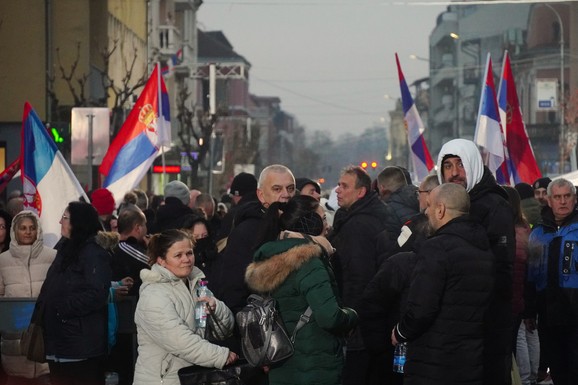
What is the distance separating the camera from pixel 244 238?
8.84 metres

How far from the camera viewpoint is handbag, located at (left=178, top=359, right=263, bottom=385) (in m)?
7.86

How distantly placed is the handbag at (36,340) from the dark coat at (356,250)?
211cm

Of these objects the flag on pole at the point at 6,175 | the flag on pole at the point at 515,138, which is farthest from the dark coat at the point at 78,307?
the flag on pole at the point at 515,138

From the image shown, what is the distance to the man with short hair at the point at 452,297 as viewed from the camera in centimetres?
789

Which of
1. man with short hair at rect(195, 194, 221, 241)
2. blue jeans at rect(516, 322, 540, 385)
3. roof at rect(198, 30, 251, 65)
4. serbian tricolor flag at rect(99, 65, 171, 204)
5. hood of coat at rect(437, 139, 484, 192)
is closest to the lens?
hood of coat at rect(437, 139, 484, 192)

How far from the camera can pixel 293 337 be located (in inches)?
308

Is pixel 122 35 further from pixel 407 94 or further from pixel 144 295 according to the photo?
pixel 144 295

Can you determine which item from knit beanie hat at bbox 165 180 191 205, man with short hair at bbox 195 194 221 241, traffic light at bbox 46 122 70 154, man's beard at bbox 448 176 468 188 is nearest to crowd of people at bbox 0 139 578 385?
man's beard at bbox 448 176 468 188

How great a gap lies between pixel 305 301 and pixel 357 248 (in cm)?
218

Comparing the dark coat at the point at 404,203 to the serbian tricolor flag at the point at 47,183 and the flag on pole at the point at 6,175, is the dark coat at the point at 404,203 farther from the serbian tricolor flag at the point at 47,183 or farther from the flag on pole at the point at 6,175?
the flag on pole at the point at 6,175

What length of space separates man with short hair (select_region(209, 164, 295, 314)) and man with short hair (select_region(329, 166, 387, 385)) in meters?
0.78

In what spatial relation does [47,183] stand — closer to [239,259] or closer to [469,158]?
[239,259]

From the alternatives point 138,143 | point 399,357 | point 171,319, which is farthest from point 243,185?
point 138,143

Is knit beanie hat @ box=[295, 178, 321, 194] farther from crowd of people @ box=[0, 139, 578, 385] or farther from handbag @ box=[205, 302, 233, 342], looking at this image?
handbag @ box=[205, 302, 233, 342]
